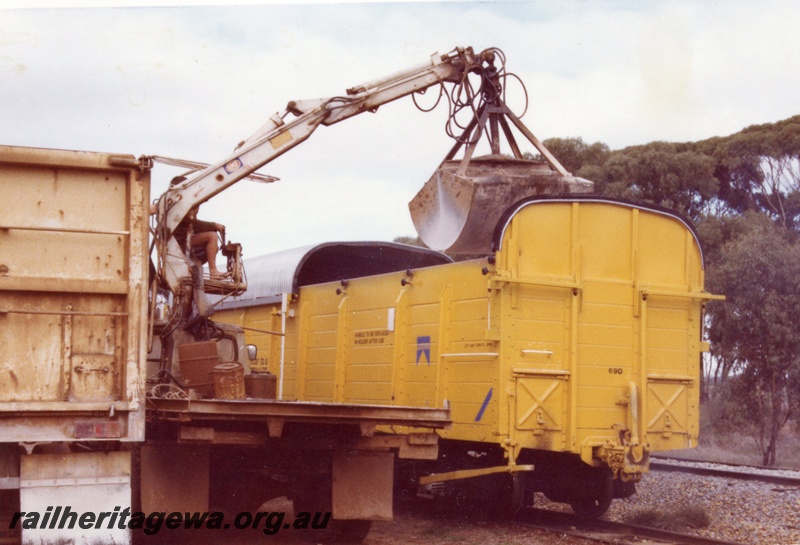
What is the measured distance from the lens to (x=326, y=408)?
24.9ft

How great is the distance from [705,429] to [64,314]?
20.5 metres

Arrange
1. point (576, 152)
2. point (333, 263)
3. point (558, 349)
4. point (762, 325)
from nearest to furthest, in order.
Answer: point (558, 349), point (333, 263), point (762, 325), point (576, 152)

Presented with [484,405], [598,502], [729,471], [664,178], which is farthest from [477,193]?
[664,178]

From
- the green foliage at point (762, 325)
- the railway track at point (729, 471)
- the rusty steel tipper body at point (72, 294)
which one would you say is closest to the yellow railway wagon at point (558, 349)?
the rusty steel tipper body at point (72, 294)

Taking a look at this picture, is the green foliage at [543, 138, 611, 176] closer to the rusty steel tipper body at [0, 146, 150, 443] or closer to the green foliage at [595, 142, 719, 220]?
the green foliage at [595, 142, 719, 220]

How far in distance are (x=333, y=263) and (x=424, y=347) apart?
349 cm

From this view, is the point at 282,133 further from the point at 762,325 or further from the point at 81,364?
the point at 762,325

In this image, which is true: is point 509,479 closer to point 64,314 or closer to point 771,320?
point 64,314

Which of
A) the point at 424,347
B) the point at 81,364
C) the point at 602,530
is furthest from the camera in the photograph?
the point at 424,347

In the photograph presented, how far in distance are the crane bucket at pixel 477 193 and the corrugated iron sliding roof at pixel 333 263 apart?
234cm

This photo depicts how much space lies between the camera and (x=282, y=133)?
10.9 m

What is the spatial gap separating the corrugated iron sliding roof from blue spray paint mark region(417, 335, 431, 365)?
8.75 ft

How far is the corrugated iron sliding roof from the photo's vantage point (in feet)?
44.4

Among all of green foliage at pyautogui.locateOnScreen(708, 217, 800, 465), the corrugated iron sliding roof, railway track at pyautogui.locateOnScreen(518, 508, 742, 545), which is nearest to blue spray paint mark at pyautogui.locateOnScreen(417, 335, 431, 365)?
railway track at pyautogui.locateOnScreen(518, 508, 742, 545)
